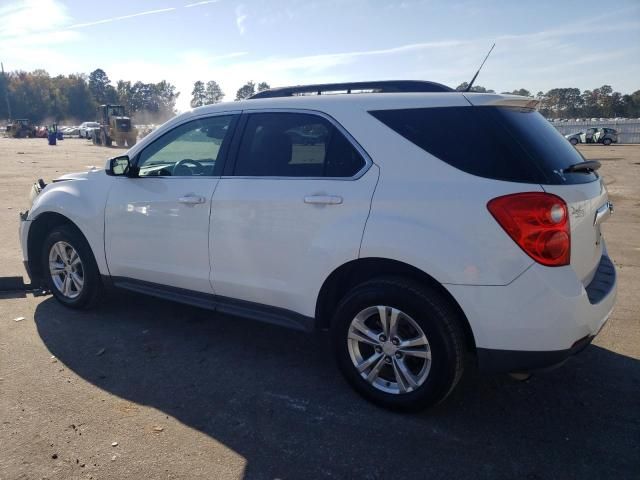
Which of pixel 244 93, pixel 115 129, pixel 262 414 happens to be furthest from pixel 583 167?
pixel 115 129

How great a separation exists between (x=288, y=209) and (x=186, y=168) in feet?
3.98

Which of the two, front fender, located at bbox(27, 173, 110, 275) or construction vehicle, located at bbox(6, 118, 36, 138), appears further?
construction vehicle, located at bbox(6, 118, 36, 138)

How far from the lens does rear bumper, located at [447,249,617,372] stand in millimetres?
2664

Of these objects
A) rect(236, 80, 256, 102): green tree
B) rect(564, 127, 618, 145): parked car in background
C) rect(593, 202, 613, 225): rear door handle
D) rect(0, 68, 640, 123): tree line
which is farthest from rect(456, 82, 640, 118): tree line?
rect(593, 202, 613, 225): rear door handle

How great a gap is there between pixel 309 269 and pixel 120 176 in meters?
2.08

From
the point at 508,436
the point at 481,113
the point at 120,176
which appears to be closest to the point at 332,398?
the point at 508,436

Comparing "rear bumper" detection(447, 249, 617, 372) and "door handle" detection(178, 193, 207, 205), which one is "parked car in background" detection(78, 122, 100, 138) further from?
"rear bumper" detection(447, 249, 617, 372)

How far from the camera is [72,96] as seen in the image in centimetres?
11281

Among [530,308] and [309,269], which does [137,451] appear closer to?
[309,269]

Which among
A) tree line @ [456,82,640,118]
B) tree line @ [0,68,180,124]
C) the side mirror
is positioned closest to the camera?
the side mirror

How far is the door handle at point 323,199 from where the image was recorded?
3188mm

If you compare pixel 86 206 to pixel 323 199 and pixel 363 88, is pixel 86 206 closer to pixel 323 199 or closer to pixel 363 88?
pixel 323 199

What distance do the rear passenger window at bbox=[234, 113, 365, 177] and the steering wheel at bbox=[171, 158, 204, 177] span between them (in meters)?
0.45

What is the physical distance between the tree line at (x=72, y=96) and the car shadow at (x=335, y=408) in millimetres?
91136
